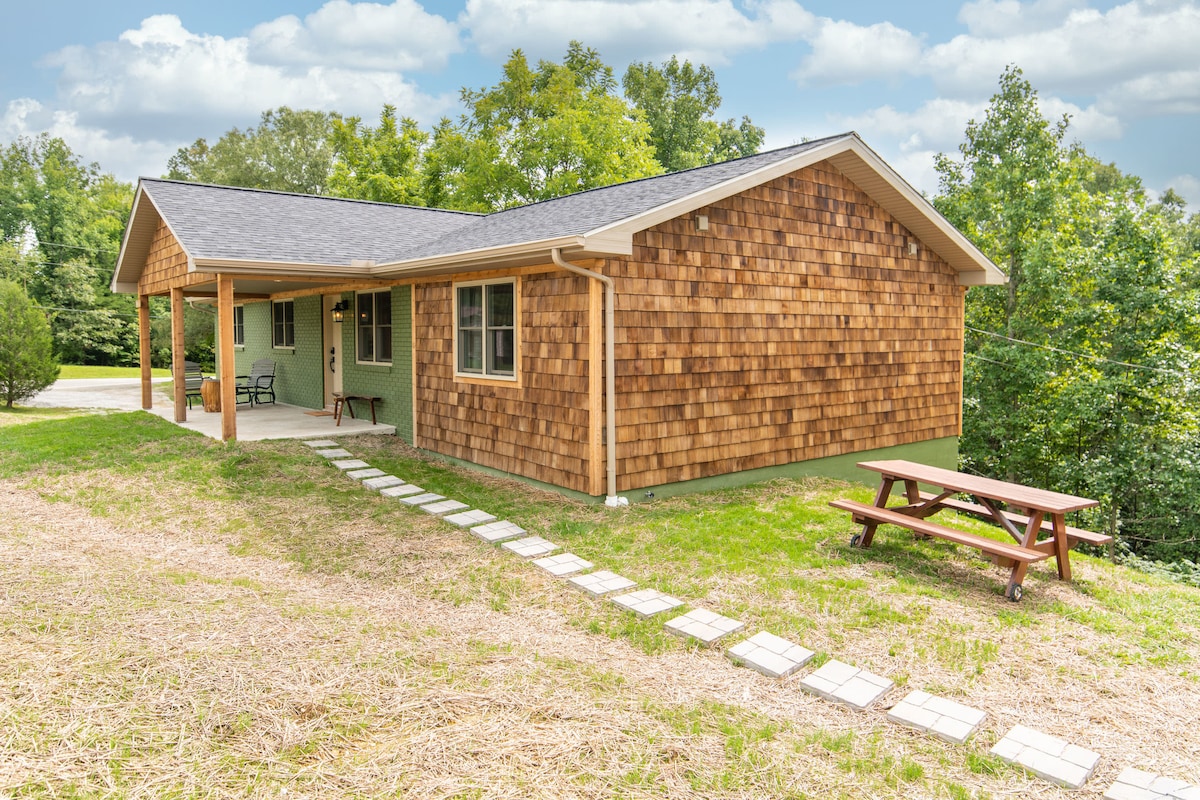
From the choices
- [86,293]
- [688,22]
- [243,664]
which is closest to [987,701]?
[243,664]

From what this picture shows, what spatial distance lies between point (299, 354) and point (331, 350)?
1.46 meters

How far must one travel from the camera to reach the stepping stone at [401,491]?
7.50 m

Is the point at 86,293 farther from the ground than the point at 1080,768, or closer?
farther from the ground

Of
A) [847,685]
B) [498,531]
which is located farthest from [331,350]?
[847,685]

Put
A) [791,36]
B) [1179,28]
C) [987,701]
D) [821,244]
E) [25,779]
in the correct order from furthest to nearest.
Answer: [791,36] < [1179,28] < [821,244] < [987,701] < [25,779]

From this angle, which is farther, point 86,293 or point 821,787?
point 86,293

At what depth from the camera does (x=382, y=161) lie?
27.9 m

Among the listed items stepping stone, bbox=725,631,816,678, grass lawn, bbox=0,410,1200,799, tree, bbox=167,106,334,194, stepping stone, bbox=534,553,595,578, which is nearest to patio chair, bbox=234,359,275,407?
grass lawn, bbox=0,410,1200,799

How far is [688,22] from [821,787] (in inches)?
1227

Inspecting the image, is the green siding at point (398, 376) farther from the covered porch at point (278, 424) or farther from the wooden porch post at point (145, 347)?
the wooden porch post at point (145, 347)

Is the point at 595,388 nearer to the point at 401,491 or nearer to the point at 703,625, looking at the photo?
the point at 401,491

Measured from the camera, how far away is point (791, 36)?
21.2 meters

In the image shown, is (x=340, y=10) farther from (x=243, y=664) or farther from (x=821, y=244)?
(x=243, y=664)

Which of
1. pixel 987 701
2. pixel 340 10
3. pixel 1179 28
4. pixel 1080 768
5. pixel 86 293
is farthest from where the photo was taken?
pixel 86 293
